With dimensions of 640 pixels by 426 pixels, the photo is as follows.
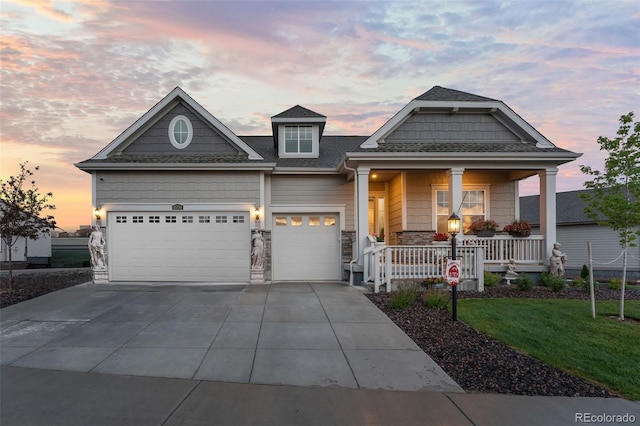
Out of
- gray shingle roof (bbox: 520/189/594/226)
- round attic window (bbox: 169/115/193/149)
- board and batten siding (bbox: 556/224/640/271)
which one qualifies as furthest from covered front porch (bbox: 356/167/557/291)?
board and batten siding (bbox: 556/224/640/271)

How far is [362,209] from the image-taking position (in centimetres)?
1101

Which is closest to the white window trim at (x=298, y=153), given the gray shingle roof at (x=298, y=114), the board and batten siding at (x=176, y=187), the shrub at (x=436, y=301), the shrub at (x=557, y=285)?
the gray shingle roof at (x=298, y=114)

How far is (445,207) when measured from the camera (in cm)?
1277

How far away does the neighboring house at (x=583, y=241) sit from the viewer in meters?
19.7

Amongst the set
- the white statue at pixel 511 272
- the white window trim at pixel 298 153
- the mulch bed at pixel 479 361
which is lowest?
the mulch bed at pixel 479 361

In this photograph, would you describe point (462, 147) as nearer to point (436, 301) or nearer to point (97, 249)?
point (436, 301)

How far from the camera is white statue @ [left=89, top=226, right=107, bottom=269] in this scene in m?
11.3

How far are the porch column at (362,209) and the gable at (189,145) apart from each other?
13.7 feet

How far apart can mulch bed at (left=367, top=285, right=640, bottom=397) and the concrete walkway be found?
0.19 meters

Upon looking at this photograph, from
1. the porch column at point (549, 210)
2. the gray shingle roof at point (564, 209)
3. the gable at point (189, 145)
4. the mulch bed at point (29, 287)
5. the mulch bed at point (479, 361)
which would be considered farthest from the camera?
the gray shingle roof at point (564, 209)

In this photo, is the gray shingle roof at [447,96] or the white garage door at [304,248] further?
the white garage door at [304,248]

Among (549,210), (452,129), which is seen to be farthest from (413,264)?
(452,129)

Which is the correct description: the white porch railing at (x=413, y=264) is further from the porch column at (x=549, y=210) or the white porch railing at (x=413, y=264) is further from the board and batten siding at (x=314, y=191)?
the porch column at (x=549, y=210)

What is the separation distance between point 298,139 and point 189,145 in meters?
3.86
